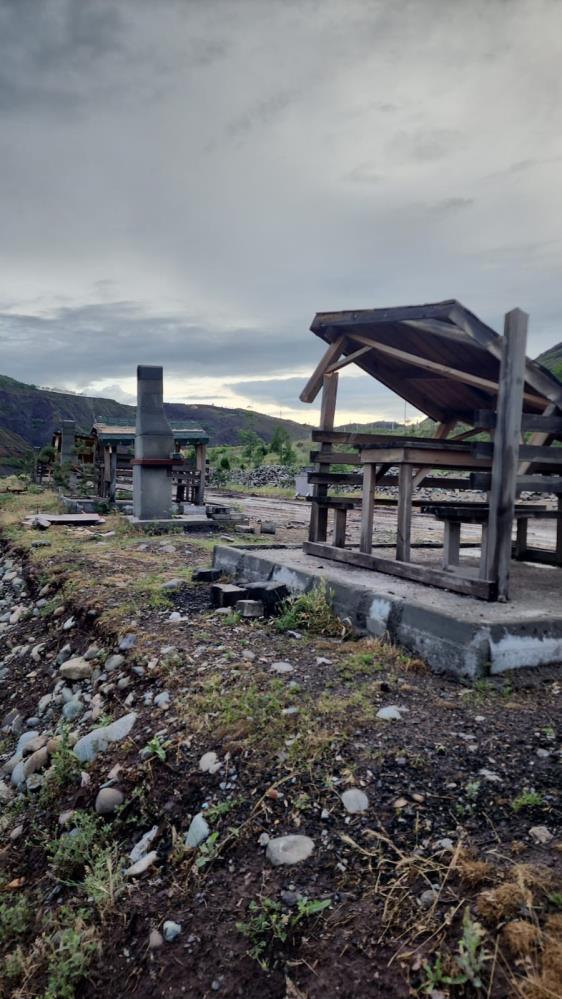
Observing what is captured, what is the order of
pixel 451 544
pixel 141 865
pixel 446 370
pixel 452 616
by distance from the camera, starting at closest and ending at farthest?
pixel 141 865, pixel 452 616, pixel 451 544, pixel 446 370

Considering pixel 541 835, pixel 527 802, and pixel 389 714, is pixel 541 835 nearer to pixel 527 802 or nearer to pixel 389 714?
pixel 527 802

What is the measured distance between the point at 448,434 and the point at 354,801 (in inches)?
244

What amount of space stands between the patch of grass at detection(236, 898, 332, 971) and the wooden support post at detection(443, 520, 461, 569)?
3708 mm

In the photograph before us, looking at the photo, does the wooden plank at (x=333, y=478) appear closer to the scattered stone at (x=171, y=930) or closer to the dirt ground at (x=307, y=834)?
the dirt ground at (x=307, y=834)

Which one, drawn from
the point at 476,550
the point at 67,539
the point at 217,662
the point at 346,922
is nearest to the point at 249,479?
the point at 67,539

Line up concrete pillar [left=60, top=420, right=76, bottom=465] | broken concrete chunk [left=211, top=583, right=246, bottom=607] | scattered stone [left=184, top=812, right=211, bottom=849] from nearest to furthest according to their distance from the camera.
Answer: scattered stone [left=184, top=812, right=211, bottom=849]
broken concrete chunk [left=211, top=583, right=246, bottom=607]
concrete pillar [left=60, top=420, right=76, bottom=465]

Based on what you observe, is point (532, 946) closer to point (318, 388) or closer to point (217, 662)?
point (217, 662)

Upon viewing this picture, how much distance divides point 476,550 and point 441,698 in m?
4.72

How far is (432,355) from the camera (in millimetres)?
6457

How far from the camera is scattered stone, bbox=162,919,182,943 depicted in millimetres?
2352

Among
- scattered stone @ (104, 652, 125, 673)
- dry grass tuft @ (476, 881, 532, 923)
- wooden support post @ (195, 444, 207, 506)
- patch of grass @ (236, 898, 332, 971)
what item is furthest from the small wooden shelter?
dry grass tuft @ (476, 881, 532, 923)

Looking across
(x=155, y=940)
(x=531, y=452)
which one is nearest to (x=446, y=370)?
(x=531, y=452)

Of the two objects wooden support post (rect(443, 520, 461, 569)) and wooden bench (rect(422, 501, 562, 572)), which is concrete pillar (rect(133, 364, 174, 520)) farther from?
wooden support post (rect(443, 520, 461, 569))

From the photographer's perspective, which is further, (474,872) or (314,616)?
(314,616)
